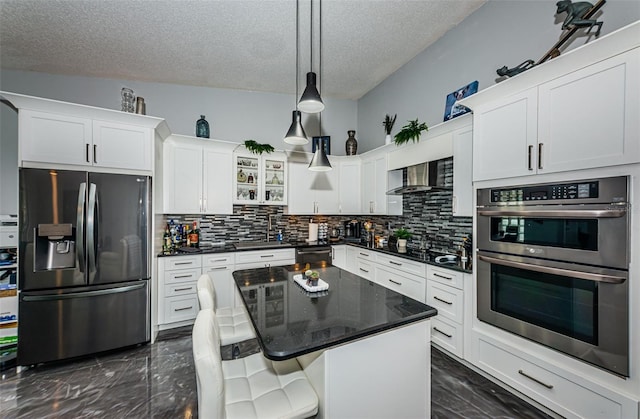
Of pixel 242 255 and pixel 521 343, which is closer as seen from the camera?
pixel 521 343

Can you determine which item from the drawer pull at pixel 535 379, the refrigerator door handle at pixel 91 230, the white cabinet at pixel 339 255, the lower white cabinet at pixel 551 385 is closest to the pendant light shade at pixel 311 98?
the refrigerator door handle at pixel 91 230

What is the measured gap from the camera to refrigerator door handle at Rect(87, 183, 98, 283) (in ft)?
8.07

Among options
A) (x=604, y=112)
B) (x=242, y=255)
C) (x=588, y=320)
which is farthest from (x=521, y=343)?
(x=242, y=255)

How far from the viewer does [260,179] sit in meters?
4.00

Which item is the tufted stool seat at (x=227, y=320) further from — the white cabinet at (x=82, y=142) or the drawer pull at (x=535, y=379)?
the drawer pull at (x=535, y=379)

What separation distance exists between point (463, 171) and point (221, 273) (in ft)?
9.91

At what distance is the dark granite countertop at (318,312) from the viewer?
116 cm

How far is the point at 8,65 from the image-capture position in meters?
3.23

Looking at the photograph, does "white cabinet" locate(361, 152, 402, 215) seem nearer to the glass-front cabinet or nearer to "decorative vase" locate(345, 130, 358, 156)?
"decorative vase" locate(345, 130, 358, 156)

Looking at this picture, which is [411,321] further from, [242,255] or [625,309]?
[242,255]

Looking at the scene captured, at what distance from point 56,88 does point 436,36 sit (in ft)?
15.6

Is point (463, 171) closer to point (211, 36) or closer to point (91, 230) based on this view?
point (211, 36)

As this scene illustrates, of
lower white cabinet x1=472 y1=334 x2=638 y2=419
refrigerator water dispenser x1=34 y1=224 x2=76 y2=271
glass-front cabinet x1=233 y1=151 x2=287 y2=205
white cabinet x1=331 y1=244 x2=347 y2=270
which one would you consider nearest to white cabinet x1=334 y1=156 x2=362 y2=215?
white cabinet x1=331 y1=244 x2=347 y2=270

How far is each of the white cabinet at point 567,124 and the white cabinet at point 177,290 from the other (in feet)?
10.6
